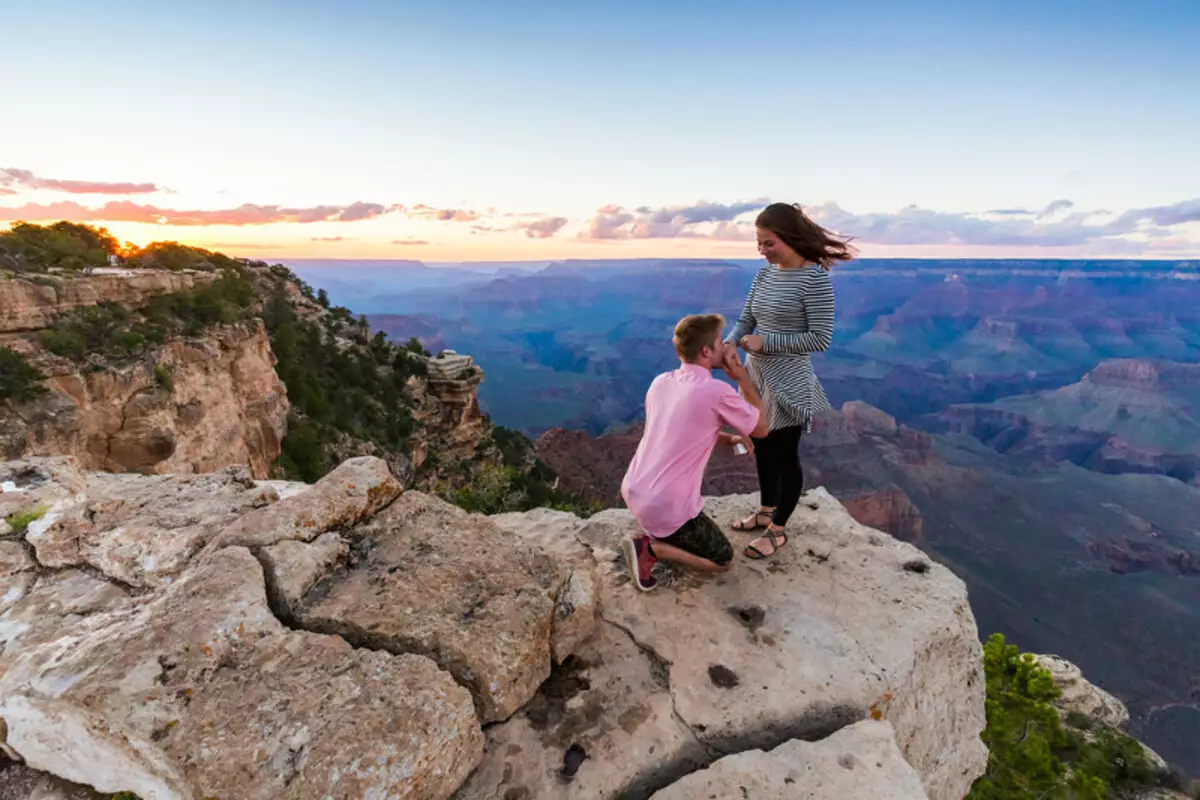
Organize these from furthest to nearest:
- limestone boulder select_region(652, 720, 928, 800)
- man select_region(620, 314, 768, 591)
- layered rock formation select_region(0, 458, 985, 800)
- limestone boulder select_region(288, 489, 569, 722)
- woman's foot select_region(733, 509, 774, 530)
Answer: woman's foot select_region(733, 509, 774, 530), man select_region(620, 314, 768, 591), limestone boulder select_region(288, 489, 569, 722), limestone boulder select_region(652, 720, 928, 800), layered rock formation select_region(0, 458, 985, 800)

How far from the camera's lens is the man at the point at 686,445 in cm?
320

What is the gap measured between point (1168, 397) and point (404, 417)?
131 metres

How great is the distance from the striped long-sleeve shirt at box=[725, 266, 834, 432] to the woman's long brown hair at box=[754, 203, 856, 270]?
0.10 meters

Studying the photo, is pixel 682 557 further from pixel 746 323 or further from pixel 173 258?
pixel 173 258

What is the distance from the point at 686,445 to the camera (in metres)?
3.25

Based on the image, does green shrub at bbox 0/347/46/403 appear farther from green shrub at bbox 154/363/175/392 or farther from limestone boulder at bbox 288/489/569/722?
limestone boulder at bbox 288/489/569/722

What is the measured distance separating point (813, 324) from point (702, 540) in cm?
158

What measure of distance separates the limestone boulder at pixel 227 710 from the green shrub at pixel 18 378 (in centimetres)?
954

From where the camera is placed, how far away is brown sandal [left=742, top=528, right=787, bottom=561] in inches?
152

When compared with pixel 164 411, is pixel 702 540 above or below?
above

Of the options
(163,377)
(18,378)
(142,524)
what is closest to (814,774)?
(142,524)

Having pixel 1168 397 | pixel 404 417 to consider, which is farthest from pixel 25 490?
pixel 1168 397

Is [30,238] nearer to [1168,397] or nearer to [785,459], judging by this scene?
[785,459]

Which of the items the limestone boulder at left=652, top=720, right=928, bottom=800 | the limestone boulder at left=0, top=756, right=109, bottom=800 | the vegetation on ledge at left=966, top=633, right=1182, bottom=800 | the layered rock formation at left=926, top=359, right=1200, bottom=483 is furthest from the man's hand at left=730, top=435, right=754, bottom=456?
the layered rock formation at left=926, top=359, right=1200, bottom=483
